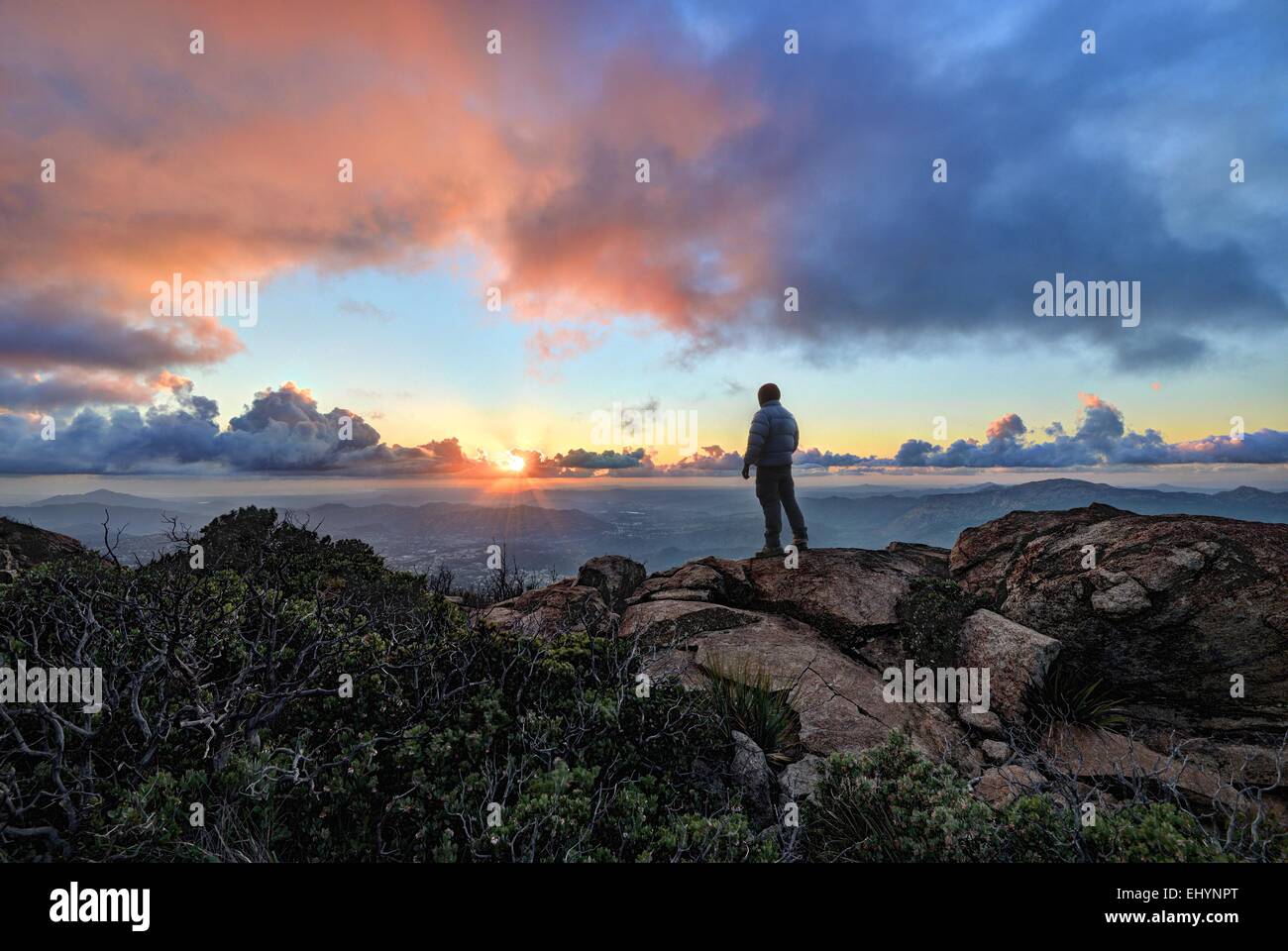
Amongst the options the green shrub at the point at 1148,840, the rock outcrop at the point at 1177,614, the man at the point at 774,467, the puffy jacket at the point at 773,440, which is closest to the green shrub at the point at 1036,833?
the green shrub at the point at 1148,840

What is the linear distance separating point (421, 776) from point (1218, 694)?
395 inches

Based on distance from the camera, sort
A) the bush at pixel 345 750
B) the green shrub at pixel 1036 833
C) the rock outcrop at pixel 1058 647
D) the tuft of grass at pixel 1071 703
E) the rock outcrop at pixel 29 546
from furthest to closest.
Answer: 1. the rock outcrop at pixel 29 546
2. the tuft of grass at pixel 1071 703
3. the rock outcrop at pixel 1058 647
4. the green shrub at pixel 1036 833
5. the bush at pixel 345 750

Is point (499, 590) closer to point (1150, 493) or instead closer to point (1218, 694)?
point (1218, 694)

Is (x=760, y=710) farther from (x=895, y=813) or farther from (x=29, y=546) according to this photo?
(x=29, y=546)

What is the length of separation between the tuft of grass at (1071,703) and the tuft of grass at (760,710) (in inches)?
130

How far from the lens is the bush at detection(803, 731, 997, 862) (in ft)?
12.3

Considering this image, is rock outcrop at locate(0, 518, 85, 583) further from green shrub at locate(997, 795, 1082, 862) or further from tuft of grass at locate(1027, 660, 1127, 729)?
tuft of grass at locate(1027, 660, 1127, 729)

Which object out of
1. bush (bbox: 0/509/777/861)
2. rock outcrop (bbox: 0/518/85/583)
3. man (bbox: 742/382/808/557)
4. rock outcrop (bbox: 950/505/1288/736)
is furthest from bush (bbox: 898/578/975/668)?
rock outcrop (bbox: 0/518/85/583)

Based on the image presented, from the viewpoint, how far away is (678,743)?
4.89 m

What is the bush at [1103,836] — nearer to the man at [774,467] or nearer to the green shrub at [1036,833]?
the green shrub at [1036,833]

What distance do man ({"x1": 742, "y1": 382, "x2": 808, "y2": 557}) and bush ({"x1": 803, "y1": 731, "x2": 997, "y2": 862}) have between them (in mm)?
7437

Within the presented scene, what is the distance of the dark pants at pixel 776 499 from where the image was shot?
12375 millimetres
